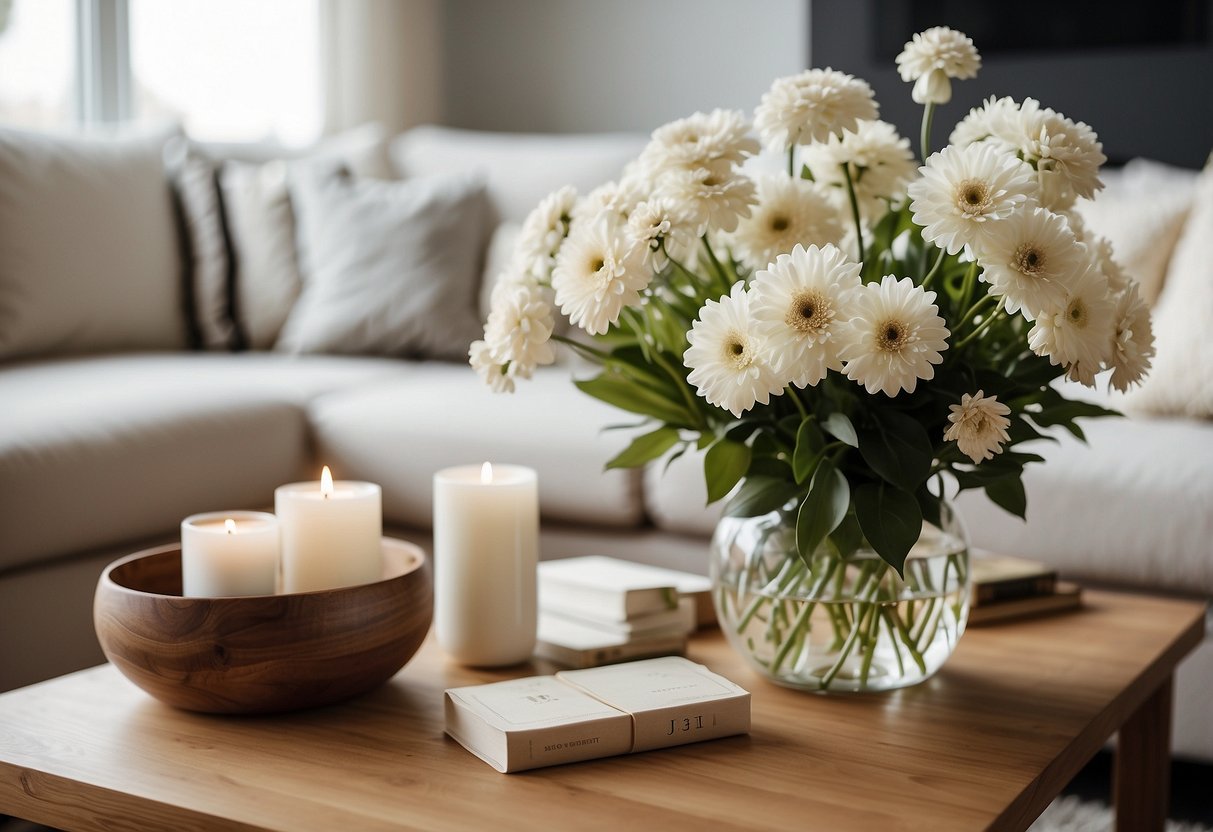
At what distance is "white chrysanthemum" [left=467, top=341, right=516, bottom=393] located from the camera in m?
1.07

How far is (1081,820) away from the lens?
1.71m

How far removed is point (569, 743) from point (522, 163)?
2.33 m

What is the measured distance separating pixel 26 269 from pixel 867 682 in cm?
209

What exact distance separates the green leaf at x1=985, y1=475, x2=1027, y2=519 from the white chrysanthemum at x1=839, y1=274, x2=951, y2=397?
229 mm

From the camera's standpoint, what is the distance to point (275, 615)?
97 cm

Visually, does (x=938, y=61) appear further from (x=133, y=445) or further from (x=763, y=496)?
(x=133, y=445)

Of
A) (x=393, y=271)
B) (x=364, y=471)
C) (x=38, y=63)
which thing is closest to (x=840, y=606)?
(x=364, y=471)

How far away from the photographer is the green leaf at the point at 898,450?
3.14 feet

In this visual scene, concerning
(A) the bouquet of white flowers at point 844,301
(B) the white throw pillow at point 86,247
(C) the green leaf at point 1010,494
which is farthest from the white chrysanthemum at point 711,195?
(B) the white throw pillow at point 86,247

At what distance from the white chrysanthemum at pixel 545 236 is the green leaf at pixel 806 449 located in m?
0.26

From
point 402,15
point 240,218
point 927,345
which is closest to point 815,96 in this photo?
point 927,345

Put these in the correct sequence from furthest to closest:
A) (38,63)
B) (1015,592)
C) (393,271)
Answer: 1. (38,63)
2. (393,271)
3. (1015,592)

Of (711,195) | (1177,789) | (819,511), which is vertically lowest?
(1177,789)

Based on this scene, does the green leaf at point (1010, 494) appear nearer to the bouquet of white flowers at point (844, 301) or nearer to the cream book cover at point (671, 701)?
the bouquet of white flowers at point (844, 301)
